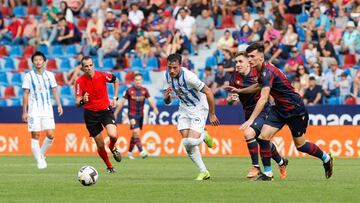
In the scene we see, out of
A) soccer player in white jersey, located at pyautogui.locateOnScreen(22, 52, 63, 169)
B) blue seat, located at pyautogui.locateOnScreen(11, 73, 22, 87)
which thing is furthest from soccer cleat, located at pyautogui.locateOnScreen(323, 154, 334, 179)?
blue seat, located at pyautogui.locateOnScreen(11, 73, 22, 87)

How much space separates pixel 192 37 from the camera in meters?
33.7

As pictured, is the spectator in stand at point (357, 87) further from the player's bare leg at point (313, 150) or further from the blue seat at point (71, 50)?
the player's bare leg at point (313, 150)

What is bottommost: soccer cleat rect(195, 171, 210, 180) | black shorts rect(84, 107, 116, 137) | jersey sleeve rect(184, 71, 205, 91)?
soccer cleat rect(195, 171, 210, 180)

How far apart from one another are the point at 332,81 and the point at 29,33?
43.1 feet

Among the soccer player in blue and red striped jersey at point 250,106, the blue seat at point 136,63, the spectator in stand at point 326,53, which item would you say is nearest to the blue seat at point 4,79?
the blue seat at point 136,63

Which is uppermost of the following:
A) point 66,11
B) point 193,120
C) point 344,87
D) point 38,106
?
point 193,120

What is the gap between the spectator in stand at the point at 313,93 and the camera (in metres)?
28.7

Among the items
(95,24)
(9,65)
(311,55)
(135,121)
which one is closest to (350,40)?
(311,55)

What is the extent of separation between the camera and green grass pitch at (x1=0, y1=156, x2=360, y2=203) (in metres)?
12.9

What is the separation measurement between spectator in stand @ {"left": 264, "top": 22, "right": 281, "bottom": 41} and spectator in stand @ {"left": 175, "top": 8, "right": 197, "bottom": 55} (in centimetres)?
324

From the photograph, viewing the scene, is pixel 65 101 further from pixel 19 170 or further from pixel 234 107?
pixel 19 170

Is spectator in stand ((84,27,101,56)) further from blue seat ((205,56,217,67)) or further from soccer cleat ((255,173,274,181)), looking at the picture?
soccer cleat ((255,173,274,181))

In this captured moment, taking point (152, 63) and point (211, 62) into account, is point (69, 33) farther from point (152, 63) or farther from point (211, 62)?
point (211, 62)

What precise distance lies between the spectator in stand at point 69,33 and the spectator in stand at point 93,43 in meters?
0.86
